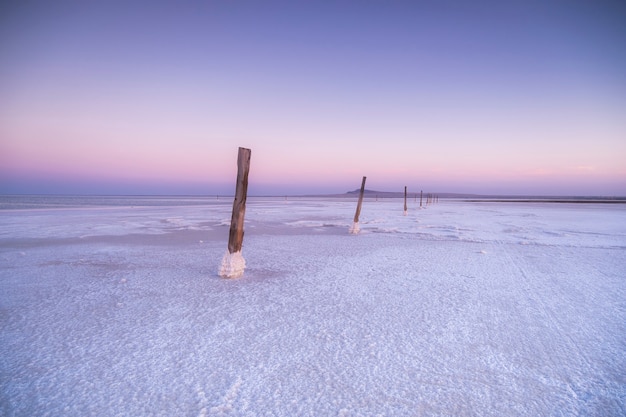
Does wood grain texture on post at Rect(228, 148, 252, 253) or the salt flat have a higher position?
wood grain texture on post at Rect(228, 148, 252, 253)

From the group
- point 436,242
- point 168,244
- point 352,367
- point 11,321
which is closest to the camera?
point 352,367

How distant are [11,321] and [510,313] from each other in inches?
228

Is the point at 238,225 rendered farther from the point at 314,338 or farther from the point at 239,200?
the point at 314,338

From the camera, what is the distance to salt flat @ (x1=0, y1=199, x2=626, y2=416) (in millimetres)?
2385

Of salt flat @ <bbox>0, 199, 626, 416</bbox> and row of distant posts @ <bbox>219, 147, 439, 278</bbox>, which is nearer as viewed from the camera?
salt flat @ <bbox>0, 199, 626, 416</bbox>

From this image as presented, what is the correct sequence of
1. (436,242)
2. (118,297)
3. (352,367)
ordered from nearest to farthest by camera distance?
(352,367)
(118,297)
(436,242)

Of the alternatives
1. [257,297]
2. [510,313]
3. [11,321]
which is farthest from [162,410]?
[510,313]

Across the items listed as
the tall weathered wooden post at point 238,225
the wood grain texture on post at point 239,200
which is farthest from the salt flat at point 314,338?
the wood grain texture on post at point 239,200

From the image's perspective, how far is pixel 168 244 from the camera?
9.64m

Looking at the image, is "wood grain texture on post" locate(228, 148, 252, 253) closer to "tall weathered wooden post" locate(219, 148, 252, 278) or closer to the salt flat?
"tall weathered wooden post" locate(219, 148, 252, 278)

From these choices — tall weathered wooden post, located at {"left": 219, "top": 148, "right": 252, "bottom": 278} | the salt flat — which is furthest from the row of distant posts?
the salt flat

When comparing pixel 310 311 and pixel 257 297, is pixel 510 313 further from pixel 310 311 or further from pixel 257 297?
pixel 257 297

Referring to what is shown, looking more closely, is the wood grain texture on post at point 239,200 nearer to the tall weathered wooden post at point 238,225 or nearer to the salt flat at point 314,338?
the tall weathered wooden post at point 238,225

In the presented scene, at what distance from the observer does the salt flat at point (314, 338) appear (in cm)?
238
